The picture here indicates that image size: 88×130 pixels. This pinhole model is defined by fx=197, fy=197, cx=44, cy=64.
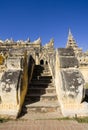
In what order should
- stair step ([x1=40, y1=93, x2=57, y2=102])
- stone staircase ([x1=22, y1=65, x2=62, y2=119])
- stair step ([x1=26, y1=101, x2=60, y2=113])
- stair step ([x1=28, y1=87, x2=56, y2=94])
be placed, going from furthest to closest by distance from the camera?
stair step ([x1=28, y1=87, x2=56, y2=94]) → stair step ([x1=40, y1=93, x2=57, y2=102]) → stair step ([x1=26, y1=101, x2=60, y2=113]) → stone staircase ([x1=22, y1=65, x2=62, y2=119])

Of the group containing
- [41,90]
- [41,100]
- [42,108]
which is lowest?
[42,108]

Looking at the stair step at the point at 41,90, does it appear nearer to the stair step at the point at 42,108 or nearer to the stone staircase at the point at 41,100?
the stone staircase at the point at 41,100

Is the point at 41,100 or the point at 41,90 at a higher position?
the point at 41,90

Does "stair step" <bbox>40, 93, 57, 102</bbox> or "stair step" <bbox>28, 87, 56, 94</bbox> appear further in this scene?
"stair step" <bbox>28, 87, 56, 94</bbox>

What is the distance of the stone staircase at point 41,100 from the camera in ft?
19.6

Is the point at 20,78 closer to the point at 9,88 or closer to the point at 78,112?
the point at 9,88

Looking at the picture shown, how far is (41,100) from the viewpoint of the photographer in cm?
683

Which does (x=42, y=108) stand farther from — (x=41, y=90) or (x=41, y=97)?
(x=41, y=90)

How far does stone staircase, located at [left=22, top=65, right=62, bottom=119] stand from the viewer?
598 cm

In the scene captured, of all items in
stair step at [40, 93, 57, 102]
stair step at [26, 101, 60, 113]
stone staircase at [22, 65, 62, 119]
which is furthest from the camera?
stair step at [40, 93, 57, 102]

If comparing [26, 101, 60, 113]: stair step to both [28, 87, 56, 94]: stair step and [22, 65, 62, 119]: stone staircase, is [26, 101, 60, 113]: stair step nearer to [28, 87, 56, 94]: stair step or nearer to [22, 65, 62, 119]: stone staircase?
[22, 65, 62, 119]: stone staircase

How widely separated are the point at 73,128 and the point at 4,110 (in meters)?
2.10

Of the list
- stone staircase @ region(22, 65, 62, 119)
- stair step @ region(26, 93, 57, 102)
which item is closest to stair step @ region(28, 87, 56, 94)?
stone staircase @ region(22, 65, 62, 119)

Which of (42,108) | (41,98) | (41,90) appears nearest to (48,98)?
(41,98)
